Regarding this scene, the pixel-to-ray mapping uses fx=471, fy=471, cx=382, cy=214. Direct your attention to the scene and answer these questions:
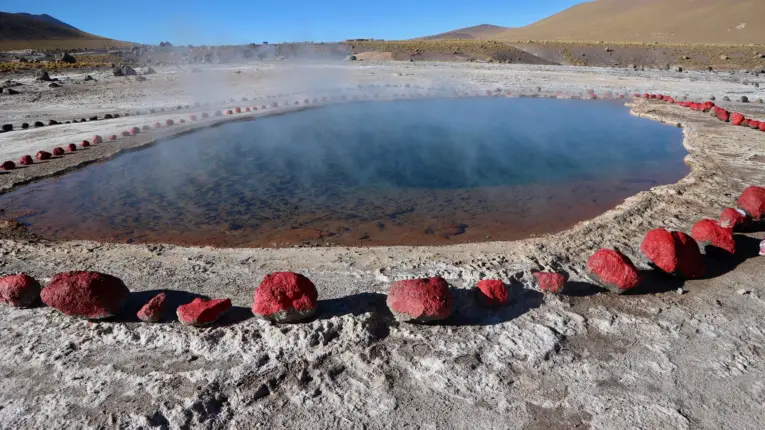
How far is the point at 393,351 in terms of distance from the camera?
2.74m

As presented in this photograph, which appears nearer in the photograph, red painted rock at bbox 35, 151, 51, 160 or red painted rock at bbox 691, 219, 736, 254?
red painted rock at bbox 691, 219, 736, 254

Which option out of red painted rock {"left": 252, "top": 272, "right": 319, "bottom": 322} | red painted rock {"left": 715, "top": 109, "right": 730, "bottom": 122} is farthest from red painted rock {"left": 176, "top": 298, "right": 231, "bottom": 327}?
red painted rock {"left": 715, "top": 109, "right": 730, "bottom": 122}

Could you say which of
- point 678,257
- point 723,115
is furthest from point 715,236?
point 723,115

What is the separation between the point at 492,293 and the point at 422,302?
551mm

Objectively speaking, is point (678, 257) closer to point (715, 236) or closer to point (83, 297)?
point (715, 236)

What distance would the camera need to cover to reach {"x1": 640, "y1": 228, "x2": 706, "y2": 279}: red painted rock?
346cm

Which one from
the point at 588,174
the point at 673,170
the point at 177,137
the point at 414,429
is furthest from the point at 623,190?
the point at 177,137

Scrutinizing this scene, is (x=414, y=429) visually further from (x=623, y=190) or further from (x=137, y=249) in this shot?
(x=623, y=190)

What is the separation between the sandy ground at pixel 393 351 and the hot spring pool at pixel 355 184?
79 centimetres

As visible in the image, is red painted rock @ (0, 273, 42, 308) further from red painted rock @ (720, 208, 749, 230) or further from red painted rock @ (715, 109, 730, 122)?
red painted rock @ (715, 109, 730, 122)

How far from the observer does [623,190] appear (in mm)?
6289

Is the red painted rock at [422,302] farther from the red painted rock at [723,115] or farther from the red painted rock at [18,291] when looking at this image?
the red painted rock at [723,115]

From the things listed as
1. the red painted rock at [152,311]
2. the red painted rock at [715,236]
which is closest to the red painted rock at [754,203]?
the red painted rock at [715,236]

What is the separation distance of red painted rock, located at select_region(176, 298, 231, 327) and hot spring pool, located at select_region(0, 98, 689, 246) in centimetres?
163
